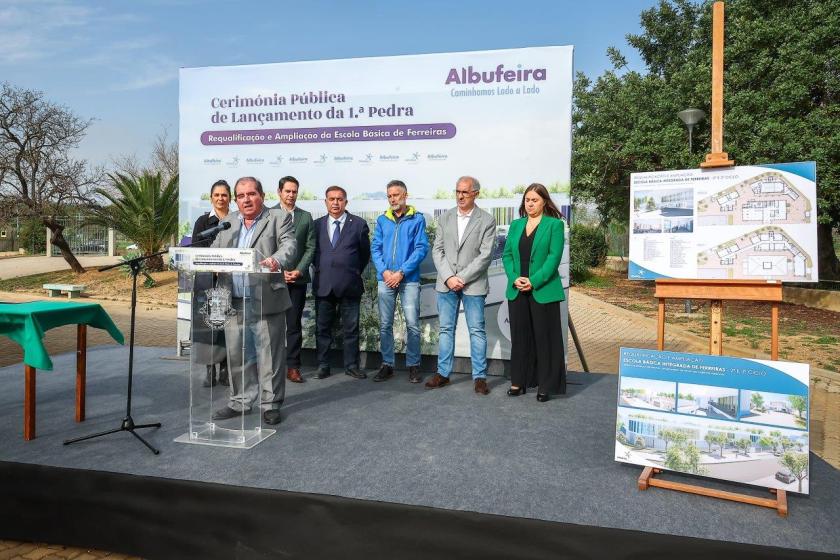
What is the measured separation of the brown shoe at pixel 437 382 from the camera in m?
4.21

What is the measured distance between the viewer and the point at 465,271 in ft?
13.4

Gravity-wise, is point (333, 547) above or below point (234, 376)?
below

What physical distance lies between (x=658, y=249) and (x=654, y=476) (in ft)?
3.76

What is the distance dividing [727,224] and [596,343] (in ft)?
19.1

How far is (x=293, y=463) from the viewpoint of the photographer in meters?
2.66

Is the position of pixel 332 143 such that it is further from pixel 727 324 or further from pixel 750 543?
pixel 727 324

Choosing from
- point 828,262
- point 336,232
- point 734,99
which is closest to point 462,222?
point 336,232

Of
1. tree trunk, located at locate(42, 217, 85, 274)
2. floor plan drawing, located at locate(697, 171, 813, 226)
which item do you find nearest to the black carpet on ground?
floor plan drawing, located at locate(697, 171, 813, 226)

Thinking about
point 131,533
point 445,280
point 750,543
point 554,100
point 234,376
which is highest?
point 554,100

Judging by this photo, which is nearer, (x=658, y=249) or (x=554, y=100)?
(x=658, y=249)

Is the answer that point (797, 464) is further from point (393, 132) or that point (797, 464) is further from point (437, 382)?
point (393, 132)

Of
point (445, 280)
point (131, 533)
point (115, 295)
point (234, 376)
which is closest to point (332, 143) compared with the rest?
point (445, 280)

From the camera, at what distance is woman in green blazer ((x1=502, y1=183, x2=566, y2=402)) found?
383cm

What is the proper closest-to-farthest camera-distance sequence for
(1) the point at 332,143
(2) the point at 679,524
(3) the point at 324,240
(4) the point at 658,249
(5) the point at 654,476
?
(2) the point at 679,524
(5) the point at 654,476
(4) the point at 658,249
(3) the point at 324,240
(1) the point at 332,143
